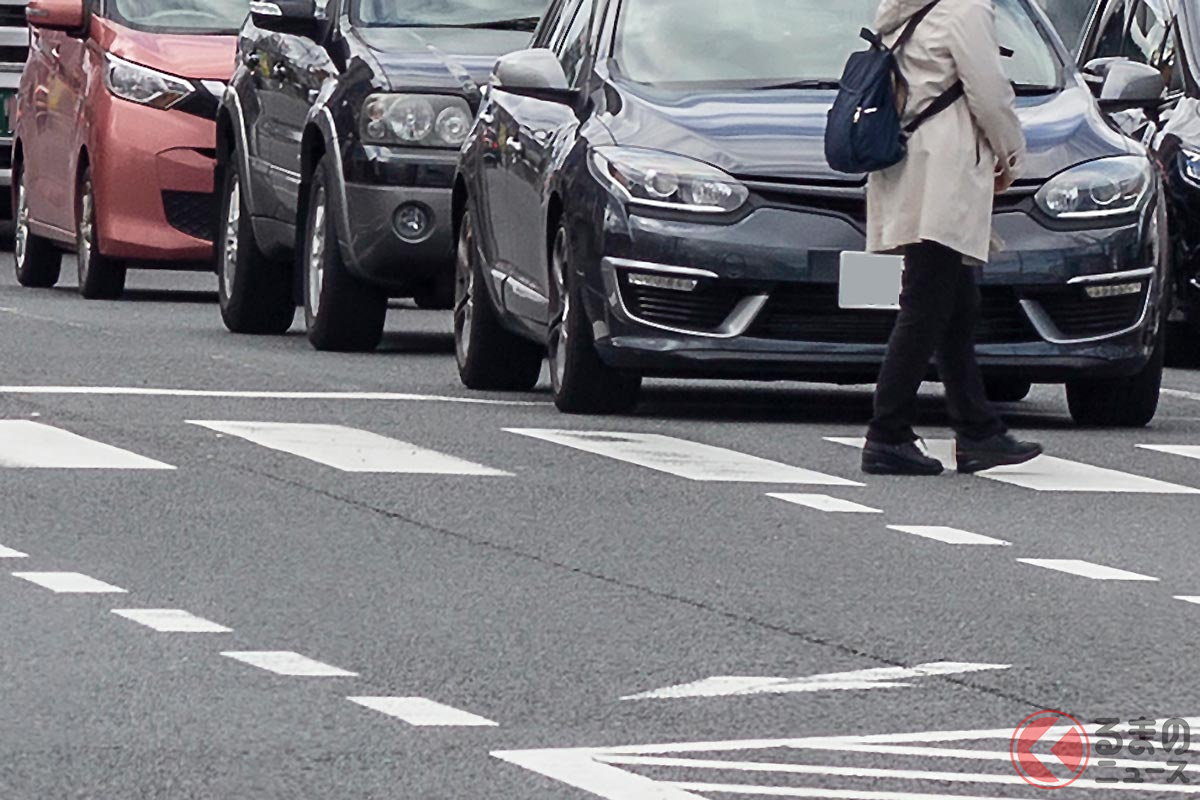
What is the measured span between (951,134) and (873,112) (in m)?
0.27

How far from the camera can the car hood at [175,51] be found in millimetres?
19484

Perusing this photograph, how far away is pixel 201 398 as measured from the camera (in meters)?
13.2

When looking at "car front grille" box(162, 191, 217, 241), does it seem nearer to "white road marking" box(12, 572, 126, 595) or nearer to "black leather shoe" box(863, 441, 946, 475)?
"black leather shoe" box(863, 441, 946, 475)

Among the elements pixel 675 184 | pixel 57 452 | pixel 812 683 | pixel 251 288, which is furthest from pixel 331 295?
pixel 812 683

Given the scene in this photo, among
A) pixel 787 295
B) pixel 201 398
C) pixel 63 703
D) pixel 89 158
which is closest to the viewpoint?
pixel 63 703

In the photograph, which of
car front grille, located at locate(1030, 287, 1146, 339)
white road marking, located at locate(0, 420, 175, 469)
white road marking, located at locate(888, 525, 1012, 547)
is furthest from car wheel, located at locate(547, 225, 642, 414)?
white road marking, located at locate(888, 525, 1012, 547)

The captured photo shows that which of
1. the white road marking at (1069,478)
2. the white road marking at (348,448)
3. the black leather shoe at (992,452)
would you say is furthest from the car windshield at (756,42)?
the black leather shoe at (992,452)

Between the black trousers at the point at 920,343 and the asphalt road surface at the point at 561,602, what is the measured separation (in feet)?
0.63

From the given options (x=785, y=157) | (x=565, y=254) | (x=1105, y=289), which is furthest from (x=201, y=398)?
(x=1105, y=289)

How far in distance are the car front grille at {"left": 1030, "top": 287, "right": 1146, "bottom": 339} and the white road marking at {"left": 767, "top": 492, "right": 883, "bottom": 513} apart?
7.03 feet

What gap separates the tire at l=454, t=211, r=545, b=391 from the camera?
46.3 feet

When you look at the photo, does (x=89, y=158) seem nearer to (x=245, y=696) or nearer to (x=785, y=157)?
(x=785, y=157)

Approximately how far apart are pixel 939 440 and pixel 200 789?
→ 651 cm

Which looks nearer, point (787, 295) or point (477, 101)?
point (787, 295)
